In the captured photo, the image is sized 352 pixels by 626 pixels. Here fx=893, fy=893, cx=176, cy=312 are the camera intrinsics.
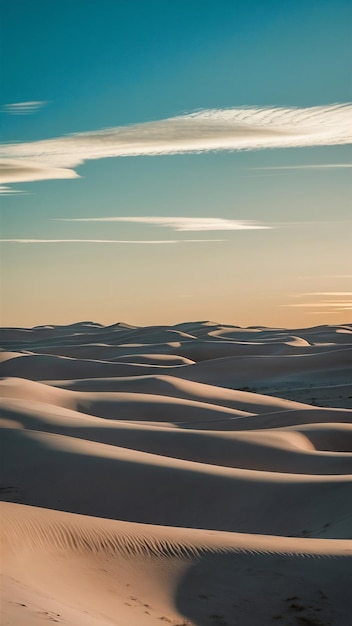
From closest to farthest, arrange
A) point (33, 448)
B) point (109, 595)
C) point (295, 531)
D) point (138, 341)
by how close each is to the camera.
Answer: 1. point (109, 595)
2. point (295, 531)
3. point (33, 448)
4. point (138, 341)

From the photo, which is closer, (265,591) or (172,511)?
(265,591)

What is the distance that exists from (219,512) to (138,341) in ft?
163

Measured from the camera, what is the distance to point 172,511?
11.4 meters

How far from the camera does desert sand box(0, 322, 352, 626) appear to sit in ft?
21.9

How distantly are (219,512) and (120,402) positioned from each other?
9.75m

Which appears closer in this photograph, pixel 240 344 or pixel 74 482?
pixel 74 482

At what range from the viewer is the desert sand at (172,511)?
6.68 m

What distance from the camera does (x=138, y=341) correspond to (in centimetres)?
6069

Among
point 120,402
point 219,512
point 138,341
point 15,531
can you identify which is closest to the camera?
point 15,531

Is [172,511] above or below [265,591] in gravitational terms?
below

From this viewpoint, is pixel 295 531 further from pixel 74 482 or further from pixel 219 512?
pixel 74 482

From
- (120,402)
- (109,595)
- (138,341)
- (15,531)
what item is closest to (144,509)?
(15,531)

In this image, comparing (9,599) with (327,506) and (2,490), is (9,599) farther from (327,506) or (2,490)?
(2,490)

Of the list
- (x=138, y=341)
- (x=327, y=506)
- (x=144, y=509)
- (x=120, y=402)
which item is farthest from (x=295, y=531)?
(x=138, y=341)
